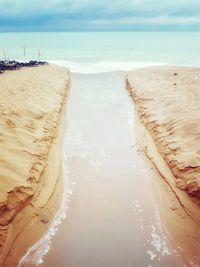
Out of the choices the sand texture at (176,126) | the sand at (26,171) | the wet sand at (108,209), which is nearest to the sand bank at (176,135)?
the sand texture at (176,126)

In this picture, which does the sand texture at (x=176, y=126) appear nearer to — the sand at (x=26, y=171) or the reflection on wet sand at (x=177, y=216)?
the reflection on wet sand at (x=177, y=216)

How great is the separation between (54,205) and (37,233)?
0.71 metres

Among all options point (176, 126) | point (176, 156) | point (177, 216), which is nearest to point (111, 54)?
point (176, 126)

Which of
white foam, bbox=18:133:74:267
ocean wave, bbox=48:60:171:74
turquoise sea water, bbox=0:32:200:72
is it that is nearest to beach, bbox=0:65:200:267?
white foam, bbox=18:133:74:267

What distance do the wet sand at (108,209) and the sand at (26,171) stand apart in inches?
11.1

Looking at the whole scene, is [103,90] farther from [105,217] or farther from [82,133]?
[105,217]

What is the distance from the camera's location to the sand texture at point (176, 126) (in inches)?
209

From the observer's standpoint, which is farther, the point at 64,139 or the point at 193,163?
the point at 64,139

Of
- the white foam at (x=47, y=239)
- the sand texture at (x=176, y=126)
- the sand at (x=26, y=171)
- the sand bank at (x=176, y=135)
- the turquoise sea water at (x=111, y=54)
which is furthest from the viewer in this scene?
the turquoise sea water at (x=111, y=54)

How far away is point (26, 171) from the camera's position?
5223 mm

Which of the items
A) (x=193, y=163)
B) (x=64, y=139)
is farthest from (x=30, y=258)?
(x=64, y=139)

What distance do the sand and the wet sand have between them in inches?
11.1

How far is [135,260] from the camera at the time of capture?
3.64 m

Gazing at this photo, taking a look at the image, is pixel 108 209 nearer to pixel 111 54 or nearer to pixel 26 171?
pixel 26 171
